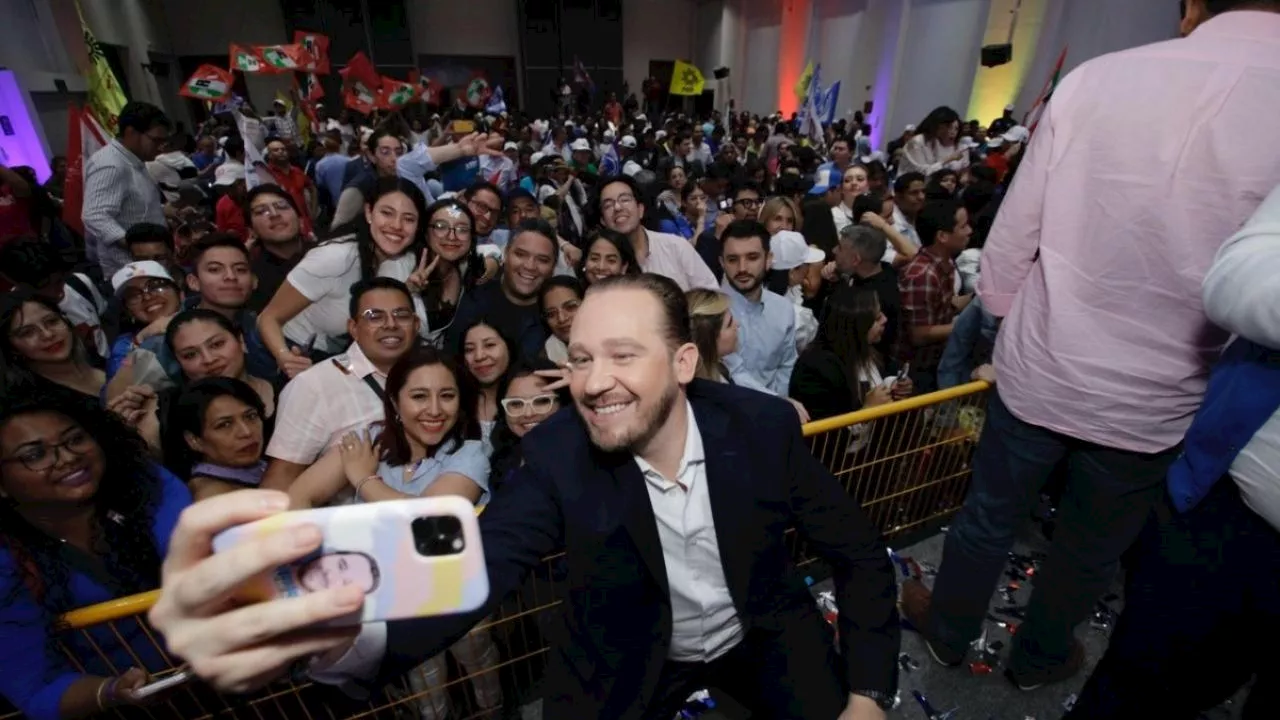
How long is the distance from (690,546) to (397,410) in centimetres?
145

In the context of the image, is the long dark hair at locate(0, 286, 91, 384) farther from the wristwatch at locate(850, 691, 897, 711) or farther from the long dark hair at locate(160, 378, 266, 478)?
the wristwatch at locate(850, 691, 897, 711)

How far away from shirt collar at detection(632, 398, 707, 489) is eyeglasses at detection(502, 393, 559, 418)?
1015mm

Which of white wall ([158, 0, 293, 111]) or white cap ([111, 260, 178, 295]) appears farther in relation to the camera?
white wall ([158, 0, 293, 111])

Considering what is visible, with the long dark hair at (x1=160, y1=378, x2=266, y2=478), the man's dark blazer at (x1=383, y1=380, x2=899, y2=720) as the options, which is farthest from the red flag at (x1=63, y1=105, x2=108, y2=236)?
the man's dark blazer at (x1=383, y1=380, x2=899, y2=720)

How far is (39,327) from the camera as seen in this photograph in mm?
2746

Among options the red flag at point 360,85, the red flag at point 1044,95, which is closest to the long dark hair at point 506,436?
the red flag at point 1044,95

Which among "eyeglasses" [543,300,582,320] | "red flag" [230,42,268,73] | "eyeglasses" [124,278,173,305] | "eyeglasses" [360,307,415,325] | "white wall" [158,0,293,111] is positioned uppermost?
"white wall" [158,0,293,111]

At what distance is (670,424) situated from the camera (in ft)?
5.53

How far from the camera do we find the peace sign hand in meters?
3.46

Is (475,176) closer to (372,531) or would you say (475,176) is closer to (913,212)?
(913,212)

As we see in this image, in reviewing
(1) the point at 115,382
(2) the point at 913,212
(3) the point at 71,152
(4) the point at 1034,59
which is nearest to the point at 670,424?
(1) the point at 115,382

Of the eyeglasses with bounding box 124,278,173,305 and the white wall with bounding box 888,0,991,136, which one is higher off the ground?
the white wall with bounding box 888,0,991,136

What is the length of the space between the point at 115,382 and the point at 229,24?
2832 cm

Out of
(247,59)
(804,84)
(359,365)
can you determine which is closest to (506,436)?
(359,365)
